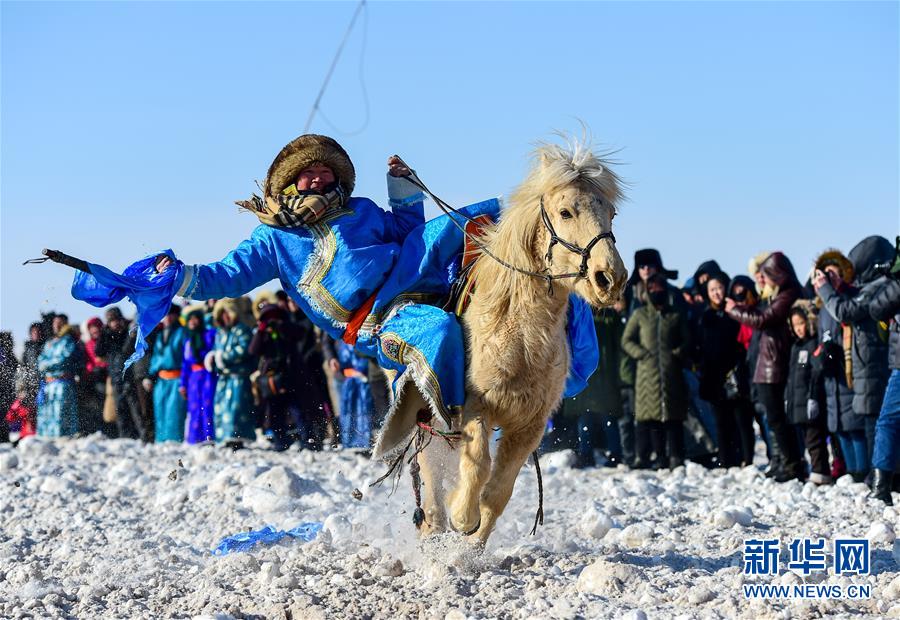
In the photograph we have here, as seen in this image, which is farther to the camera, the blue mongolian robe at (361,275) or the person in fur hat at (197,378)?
the person in fur hat at (197,378)

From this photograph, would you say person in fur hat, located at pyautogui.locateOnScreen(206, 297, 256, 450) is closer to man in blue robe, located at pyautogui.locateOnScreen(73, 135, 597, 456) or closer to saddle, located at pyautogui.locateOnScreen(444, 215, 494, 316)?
man in blue robe, located at pyautogui.locateOnScreen(73, 135, 597, 456)

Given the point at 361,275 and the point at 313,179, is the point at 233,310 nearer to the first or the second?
the point at 313,179

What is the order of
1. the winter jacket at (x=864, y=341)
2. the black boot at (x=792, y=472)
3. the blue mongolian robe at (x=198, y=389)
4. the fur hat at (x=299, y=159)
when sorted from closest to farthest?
the fur hat at (x=299, y=159) < the winter jacket at (x=864, y=341) < the black boot at (x=792, y=472) < the blue mongolian robe at (x=198, y=389)

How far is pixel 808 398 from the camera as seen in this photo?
11750mm

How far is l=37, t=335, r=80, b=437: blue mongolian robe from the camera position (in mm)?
17453

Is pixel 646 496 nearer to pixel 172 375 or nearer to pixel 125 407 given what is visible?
pixel 172 375

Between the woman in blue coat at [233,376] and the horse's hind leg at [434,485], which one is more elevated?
the woman in blue coat at [233,376]

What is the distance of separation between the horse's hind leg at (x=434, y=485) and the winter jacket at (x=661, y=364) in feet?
19.9

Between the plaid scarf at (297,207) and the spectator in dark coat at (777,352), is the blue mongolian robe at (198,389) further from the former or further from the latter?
the plaid scarf at (297,207)

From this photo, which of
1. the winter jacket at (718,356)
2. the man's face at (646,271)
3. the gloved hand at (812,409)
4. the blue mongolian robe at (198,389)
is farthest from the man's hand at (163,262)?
the blue mongolian robe at (198,389)

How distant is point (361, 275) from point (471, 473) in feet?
4.70

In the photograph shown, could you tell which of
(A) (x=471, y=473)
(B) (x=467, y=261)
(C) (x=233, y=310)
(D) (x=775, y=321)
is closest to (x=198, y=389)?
(C) (x=233, y=310)

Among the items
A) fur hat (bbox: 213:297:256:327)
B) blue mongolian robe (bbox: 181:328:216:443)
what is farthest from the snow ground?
blue mongolian robe (bbox: 181:328:216:443)

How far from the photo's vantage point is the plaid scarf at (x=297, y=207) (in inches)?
317
